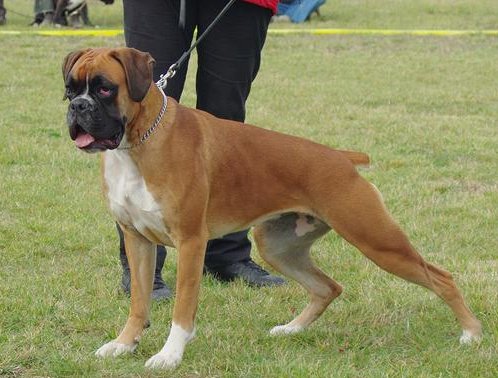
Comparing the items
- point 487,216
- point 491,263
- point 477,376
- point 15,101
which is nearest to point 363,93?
point 15,101

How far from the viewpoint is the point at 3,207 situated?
7.41 meters

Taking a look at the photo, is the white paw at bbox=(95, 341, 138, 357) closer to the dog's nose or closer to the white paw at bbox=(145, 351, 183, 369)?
the white paw at bbox=(145, 351, 183, 369)

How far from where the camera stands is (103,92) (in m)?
4.11

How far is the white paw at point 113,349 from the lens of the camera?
452cm

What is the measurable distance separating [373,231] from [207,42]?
5.02 ft

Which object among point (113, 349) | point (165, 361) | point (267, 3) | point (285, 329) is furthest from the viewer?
point (267, 3)

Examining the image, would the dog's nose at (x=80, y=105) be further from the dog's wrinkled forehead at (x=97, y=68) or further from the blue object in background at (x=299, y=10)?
the blue object in background at (x=299, y=10)

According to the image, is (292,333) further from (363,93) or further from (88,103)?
(363,93)

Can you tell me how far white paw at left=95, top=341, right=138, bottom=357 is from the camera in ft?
14.8

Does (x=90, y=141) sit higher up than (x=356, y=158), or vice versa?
(x=90, y=141)

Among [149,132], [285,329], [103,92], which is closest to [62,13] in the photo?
[285,329]

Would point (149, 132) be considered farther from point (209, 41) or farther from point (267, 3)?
point (267, 3)

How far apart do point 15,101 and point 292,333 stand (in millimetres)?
7979

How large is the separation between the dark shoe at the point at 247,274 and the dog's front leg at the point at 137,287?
1136 mm
